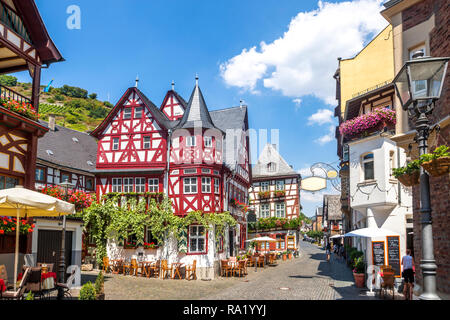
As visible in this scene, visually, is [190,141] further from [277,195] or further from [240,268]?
[277,195]

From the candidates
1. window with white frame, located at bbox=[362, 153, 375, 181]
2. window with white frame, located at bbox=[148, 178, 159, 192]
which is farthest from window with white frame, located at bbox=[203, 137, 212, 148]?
window with white frame, located at bbox=[362, 153, 375, 181]

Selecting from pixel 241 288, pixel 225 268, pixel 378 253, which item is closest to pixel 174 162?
pixel 225 268

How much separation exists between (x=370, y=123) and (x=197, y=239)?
11.9 m

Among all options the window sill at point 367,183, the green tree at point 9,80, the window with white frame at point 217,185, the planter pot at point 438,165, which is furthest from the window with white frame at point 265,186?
the green tree at point 9,80

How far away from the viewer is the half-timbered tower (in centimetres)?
3838

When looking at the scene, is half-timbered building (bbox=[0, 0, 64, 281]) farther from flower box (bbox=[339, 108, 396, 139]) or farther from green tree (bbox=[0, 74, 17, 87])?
green tree (bbox=[0, 74, 17, 87])

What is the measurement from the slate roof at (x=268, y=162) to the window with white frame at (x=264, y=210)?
10.1ft

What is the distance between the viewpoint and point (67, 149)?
31.6 metres

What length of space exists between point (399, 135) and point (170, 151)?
53.2ft

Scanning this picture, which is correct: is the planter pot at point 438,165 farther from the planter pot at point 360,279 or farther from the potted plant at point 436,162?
the planter pot at point 360,279

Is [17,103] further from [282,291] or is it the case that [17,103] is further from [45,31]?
[282,291]

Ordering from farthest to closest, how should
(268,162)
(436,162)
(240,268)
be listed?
(268,162) → (240,268) → (436,162)

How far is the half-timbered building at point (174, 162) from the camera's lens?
2297 centimetres
